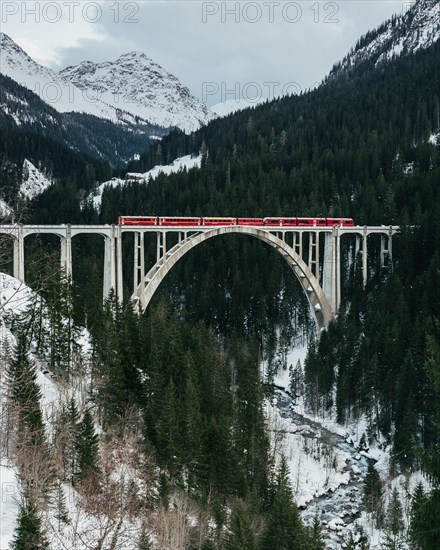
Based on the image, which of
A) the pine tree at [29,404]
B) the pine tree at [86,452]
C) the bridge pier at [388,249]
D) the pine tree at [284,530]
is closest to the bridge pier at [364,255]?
the bridge pier at [388,249]

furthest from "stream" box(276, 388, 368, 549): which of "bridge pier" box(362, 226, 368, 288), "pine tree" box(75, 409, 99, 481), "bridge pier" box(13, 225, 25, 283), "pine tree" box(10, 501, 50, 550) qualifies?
"bridge pier" box(13, 225, 25, 283)

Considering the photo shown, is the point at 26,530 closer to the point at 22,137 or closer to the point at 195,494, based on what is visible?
the point at 195,494

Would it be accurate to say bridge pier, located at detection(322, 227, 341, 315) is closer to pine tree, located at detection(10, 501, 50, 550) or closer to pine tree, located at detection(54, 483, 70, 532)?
pine tree, located at detection(54, 483, 70, 532)

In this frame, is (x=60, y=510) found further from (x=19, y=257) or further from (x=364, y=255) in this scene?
(x=364, y=255)

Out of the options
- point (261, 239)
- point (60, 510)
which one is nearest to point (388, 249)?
point (261, 239)

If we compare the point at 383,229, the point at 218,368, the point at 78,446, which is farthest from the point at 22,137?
the point at 78,446

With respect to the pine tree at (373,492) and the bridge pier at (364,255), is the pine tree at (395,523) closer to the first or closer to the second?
the pine tree at (373,492)

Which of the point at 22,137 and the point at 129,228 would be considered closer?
the point at 129,228
